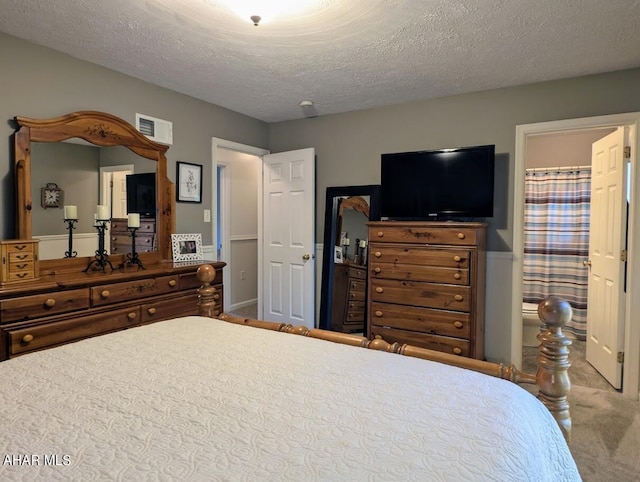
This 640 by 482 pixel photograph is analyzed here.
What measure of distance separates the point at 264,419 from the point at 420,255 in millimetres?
2416

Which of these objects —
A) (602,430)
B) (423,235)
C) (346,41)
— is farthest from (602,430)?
(346,41)

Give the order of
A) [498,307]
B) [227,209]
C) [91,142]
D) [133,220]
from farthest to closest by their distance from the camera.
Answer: [227,209], [498,307], [133,220], [91,142]

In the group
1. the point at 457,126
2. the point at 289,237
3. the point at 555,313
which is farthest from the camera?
the point at 289,237

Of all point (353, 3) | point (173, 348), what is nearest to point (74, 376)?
point (173, 348)

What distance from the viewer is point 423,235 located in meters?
3.16

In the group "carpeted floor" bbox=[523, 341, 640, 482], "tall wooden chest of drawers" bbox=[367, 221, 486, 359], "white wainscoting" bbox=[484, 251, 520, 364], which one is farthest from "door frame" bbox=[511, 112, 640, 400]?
"tall wooden chest of drawers" bbox=[367, 221, 486, 359]

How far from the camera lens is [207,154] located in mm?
3783

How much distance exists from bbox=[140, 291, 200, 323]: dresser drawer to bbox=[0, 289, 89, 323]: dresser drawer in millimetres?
424

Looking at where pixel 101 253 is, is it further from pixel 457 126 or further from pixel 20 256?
pixel 457 126

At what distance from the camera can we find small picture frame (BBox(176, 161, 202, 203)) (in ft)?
11.5

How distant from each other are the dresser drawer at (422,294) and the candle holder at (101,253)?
2.05 metres

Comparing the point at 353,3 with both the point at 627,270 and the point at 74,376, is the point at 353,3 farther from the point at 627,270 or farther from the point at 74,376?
the point at 627,270

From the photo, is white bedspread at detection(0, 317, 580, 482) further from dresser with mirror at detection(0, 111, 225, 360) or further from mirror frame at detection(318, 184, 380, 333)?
mirror frame at detection(318, 184, 380, 333)

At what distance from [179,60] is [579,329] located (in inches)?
188
